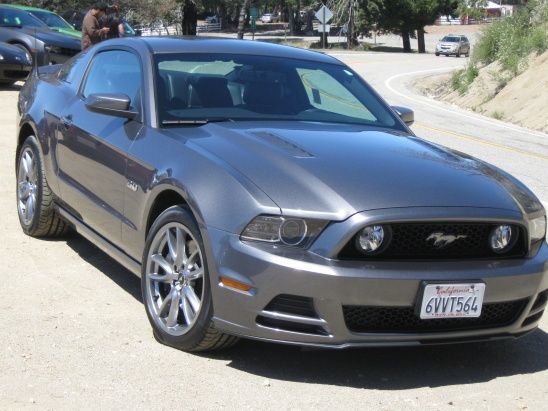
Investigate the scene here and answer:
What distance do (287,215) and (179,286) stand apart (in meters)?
0.82

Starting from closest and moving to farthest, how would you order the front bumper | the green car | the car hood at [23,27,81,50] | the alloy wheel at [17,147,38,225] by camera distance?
the front bumper, the alloy wheel at [17,147,38,225], the car hood at [23,27,81,50], the green car

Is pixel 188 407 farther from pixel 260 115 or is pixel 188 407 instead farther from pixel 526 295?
pixel 260 115

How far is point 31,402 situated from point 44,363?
488 mm

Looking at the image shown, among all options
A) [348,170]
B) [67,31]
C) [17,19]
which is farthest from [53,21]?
[348,170]

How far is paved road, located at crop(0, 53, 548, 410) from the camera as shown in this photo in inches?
174

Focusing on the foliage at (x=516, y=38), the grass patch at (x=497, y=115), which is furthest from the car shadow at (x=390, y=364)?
the foliage at (x=516, y=38)

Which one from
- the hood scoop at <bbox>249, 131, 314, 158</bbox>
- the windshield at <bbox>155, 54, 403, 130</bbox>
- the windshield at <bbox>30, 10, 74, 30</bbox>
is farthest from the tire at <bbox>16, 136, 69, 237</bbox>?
the windshield at <bbox>30, 10, 74, 30</bbox>

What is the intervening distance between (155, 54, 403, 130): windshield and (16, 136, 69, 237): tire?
5.23ft

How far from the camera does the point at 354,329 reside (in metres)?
4.56

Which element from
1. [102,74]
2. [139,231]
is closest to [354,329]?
[139,231]

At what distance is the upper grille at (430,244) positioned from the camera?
455 centimetres

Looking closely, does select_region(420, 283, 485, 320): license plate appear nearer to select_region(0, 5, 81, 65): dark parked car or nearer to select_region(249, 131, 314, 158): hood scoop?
select_region(249, 131, 314, 158): hood scoop

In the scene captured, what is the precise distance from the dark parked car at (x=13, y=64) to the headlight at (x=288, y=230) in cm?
1497

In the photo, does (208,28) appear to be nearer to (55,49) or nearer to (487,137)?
(55,49)
